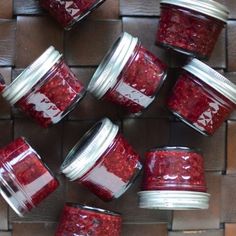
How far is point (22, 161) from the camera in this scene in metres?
0.78

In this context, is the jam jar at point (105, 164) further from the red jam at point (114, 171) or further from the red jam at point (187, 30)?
the red jam at point (187, 30)

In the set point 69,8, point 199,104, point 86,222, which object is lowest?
point 86,222

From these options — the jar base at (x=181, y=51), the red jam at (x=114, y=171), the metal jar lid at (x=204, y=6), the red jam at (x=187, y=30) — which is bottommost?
the red jam at (x=114, y=171)

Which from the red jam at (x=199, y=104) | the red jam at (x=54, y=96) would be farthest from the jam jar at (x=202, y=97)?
the red jam at (x=54, y=96)

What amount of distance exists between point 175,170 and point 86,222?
0.45 ft

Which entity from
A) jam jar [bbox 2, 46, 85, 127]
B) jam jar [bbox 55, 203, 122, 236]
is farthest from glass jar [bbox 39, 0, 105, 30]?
jam jar [bbox 55, 203, 122, 236]

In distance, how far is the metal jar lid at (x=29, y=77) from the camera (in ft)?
2.54

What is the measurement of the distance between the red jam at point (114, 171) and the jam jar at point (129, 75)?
6 centimetres

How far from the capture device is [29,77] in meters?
0.77

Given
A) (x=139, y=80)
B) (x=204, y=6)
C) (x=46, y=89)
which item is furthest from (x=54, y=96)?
(x=204, y=6)

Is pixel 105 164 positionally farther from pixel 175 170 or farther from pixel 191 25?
pixel 191 25

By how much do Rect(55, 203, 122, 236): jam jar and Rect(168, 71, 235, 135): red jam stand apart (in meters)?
0.17

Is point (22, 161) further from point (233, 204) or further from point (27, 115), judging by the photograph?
point (233, 204)

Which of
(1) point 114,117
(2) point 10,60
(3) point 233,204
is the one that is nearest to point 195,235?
(3) point 233,204
